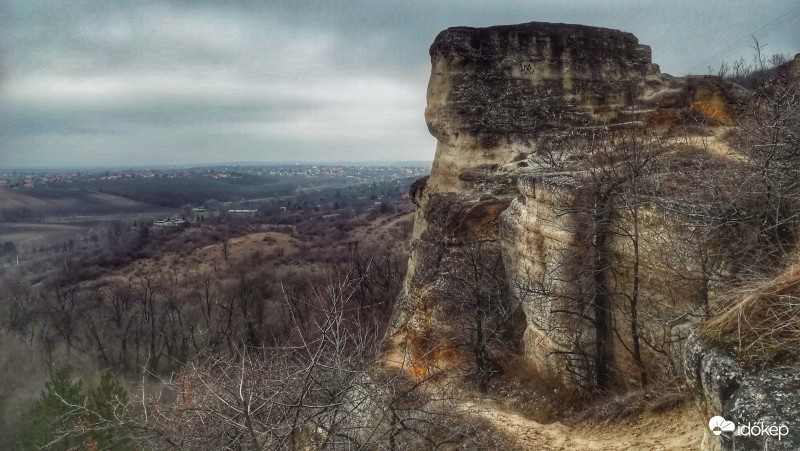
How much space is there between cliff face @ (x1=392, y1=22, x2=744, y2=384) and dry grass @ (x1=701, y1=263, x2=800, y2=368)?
5.51 meters

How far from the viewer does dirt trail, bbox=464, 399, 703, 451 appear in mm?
7609

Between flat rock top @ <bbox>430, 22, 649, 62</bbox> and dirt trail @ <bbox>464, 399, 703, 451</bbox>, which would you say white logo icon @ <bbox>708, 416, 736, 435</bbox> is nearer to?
dirt trail @ <bbox>464, 399, 703, 451</bbox>

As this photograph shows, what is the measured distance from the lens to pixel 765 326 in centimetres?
475

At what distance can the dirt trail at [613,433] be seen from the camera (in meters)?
7.61

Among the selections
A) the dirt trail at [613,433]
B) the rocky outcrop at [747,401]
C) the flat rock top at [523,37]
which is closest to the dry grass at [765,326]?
the rocky outcrop at [747,401]

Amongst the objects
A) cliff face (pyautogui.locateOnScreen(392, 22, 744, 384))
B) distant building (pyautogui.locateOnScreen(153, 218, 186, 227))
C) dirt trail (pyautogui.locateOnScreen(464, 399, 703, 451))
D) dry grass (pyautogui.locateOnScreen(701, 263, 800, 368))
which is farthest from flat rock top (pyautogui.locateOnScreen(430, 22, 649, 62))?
distant building (pyautogui.locateOnScreen(153, 218, 186, 227))

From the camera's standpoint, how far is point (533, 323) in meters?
12.3

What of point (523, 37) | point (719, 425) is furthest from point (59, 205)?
point (719, 425)

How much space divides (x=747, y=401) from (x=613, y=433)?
4945 millimetres

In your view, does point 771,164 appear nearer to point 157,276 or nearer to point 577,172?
point 577,172

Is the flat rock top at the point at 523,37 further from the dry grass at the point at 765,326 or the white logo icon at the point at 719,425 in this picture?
the white logo icon at the point at 719,425

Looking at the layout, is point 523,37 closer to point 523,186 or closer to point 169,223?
point 523,186

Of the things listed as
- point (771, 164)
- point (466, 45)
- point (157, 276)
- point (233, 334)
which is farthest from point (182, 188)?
point (771, 164)

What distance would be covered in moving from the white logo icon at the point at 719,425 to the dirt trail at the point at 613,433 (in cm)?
238
